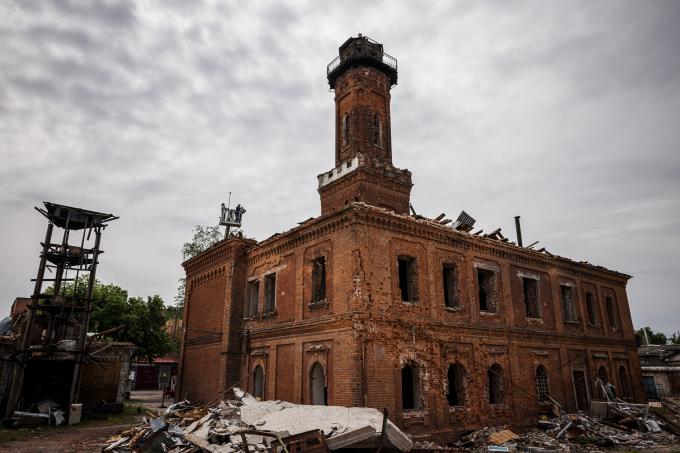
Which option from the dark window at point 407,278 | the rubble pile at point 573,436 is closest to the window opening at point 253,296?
the dark window at point 407,278

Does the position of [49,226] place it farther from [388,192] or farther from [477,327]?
[477,327]

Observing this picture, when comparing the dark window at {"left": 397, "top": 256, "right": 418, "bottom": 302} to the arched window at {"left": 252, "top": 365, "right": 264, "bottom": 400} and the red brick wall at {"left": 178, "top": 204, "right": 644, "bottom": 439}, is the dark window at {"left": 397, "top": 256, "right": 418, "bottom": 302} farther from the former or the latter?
the arched window at {"left": 252, "top": 365, "right": 264, "bottom": 400}

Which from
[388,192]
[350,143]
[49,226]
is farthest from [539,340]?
[49,226]

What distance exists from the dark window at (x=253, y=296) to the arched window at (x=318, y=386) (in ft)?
14.8

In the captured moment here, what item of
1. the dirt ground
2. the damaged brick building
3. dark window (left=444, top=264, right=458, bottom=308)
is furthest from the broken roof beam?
the dirt ground

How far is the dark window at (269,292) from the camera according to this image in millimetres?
17594

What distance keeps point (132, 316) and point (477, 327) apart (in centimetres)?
2433

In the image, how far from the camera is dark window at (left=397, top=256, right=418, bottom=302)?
15258 millimetres

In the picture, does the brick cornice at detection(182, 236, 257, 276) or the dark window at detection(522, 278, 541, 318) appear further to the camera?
the dark window at detection(522, 278, 541, 318)

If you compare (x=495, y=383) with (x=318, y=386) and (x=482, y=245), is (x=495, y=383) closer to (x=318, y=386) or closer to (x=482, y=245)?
(x=482, y=245)

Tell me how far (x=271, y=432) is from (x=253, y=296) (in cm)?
949

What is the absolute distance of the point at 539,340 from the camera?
1866 cm

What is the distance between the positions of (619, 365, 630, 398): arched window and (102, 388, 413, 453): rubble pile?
17057mm

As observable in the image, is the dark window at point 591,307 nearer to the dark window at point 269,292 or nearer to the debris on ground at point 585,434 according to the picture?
the debris on ground at point 585,434
